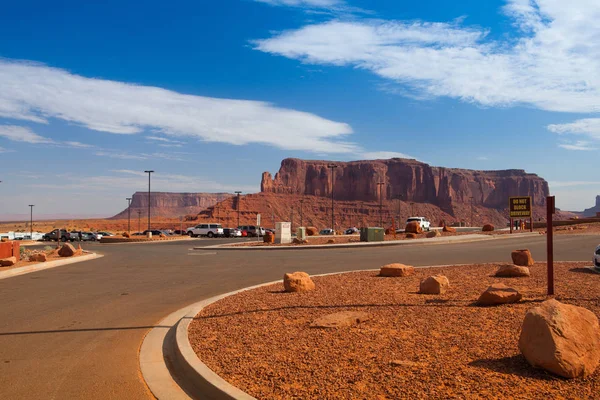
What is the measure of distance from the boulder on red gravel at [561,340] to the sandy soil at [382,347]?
132mm

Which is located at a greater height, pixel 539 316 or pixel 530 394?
pixel 539 316

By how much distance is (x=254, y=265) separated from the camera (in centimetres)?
2070

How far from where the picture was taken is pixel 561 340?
204 inches

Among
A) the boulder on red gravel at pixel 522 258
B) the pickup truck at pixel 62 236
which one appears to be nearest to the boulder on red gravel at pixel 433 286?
the boulder on red gravel at pixel 522 258

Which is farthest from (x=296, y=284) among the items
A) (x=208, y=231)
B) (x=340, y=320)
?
(x=208, y=231)

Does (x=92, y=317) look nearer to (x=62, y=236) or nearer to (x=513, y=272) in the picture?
(x=513, y=272)

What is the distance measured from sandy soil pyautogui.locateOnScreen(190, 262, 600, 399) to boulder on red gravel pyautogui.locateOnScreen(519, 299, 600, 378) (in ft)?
0.43

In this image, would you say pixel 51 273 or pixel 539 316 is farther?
pixel 51 273

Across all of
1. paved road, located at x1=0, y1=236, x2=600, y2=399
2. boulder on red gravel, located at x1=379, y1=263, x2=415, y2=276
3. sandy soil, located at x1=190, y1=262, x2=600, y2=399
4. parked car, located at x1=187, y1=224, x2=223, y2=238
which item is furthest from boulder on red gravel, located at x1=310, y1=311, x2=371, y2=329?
parked car, located at x1=187, y1=224, x2=223, y2=238

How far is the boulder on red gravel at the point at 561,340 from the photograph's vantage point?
16.6 ft

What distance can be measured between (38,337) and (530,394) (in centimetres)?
711

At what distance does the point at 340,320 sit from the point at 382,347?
53.9 inches

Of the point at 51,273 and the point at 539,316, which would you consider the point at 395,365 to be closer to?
the point at 539,316

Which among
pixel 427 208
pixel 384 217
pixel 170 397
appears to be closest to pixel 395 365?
pixel 170 397
